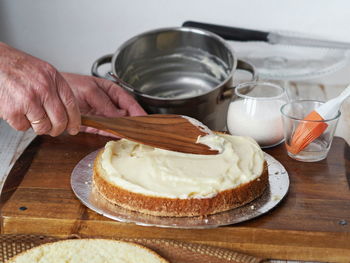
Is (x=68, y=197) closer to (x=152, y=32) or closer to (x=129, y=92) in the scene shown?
(x=129, y=92)

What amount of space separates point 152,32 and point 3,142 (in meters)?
0.67

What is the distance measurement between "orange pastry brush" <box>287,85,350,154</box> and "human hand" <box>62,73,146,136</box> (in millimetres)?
502

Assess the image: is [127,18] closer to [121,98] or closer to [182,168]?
[121,98]

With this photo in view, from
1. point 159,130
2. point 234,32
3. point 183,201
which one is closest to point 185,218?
point 183,201

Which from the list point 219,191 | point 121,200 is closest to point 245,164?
point 219,191

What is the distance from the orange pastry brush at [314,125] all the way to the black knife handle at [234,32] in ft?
2.51

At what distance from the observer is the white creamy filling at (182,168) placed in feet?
4.83

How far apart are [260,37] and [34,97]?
1.20 m

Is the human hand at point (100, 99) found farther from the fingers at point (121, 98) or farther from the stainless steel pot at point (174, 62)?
the stainless steel pot at point (174, 62)

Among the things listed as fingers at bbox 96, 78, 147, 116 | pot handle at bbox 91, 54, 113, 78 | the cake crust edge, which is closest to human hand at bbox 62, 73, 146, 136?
fingers at bbox 96, 78, 147, 116

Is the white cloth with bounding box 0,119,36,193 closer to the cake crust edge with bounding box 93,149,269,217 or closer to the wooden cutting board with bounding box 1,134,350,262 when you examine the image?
the wooden cutting board with bounding box 1,134,350,262

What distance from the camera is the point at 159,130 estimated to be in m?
1.64

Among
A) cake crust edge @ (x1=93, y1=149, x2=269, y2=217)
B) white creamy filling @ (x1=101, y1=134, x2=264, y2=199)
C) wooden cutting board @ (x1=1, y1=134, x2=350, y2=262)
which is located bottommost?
wooden cutting board @ (x1=1, y1=134, x2=350, y2=262)

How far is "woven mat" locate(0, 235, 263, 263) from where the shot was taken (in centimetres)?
138
